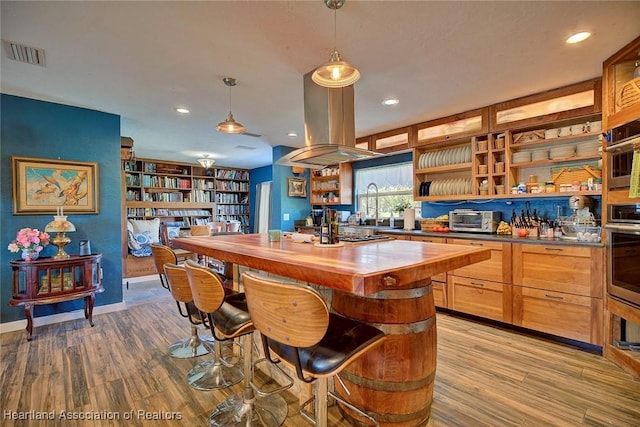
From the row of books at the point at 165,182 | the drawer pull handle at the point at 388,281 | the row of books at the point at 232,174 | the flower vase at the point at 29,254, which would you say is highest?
the row of books at the point at 232,174

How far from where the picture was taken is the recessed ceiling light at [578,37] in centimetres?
204

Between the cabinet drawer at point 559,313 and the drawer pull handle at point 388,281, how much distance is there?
243cm

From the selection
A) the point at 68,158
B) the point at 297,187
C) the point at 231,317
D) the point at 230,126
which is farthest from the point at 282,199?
the point at 231,317

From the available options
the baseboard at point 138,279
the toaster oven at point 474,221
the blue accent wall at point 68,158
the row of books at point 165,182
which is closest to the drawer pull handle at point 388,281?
the toaster oven at point 474,221

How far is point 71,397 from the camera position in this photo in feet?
6.33

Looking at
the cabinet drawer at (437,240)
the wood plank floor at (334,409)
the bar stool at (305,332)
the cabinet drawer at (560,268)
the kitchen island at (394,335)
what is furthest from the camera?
the cabinet drawer at (437,240)

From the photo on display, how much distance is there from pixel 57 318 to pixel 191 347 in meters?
1.97

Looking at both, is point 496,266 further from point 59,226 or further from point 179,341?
point 59,226

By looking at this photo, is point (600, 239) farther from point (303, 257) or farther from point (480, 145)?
point (303, 257)

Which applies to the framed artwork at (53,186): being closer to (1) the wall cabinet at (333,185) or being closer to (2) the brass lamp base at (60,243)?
(2) the brass lamp base at (60,243)

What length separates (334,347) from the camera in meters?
1.23

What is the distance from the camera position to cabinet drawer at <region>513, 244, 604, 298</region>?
2473 millimetres

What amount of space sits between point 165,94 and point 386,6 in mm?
2370

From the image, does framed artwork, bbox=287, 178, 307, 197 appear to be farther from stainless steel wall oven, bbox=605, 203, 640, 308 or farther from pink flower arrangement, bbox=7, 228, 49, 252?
stainless steel wall oven, bbox=605, 203, 640, 308
